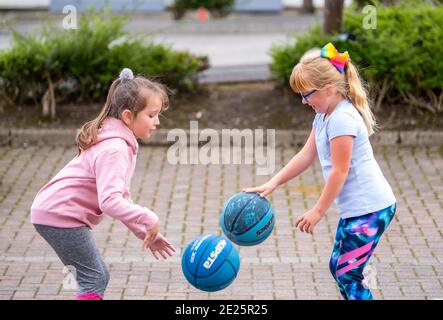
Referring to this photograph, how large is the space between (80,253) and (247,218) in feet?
3.59

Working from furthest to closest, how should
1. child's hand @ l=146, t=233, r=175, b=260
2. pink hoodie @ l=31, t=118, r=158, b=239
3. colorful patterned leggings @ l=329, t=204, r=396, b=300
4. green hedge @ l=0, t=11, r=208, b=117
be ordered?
green hedge @ l=0, t=11, r=208, b=117 < colorful patterned leggings @ l=329, t=204, r=396, b=300 < child's hand @ l=146, t=233, r=175, b=260 < pink hoodie @ l=31, t=118, r=158, b=239

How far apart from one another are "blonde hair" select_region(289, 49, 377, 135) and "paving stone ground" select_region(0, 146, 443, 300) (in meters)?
1.75

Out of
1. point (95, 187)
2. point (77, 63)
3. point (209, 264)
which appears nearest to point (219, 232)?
point (209, 264)

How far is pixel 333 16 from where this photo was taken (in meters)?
12.1

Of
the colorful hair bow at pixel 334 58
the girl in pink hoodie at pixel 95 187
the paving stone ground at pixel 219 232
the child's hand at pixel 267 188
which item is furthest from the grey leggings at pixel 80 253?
the colorful hair bow at pixel 334 58

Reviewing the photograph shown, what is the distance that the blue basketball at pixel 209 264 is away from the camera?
5.88 m

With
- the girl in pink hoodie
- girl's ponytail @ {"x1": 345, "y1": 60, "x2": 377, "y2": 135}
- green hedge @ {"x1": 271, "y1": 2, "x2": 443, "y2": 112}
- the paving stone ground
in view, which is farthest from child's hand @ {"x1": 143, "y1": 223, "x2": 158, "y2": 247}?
green hedge @ {"x1": 271, "y1": 2, "x2": 443, "y2": 112}

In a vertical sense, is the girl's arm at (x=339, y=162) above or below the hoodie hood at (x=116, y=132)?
below

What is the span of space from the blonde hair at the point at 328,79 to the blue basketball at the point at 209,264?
111 centimetres

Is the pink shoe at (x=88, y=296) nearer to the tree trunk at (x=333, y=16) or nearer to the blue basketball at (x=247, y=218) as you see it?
the blue basketball at (x=247, y=218)

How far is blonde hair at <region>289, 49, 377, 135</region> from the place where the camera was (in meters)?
5.55

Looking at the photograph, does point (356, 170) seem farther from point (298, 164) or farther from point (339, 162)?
point (298, 164)

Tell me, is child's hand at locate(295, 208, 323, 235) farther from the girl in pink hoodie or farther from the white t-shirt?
the girl in pink hoodie
